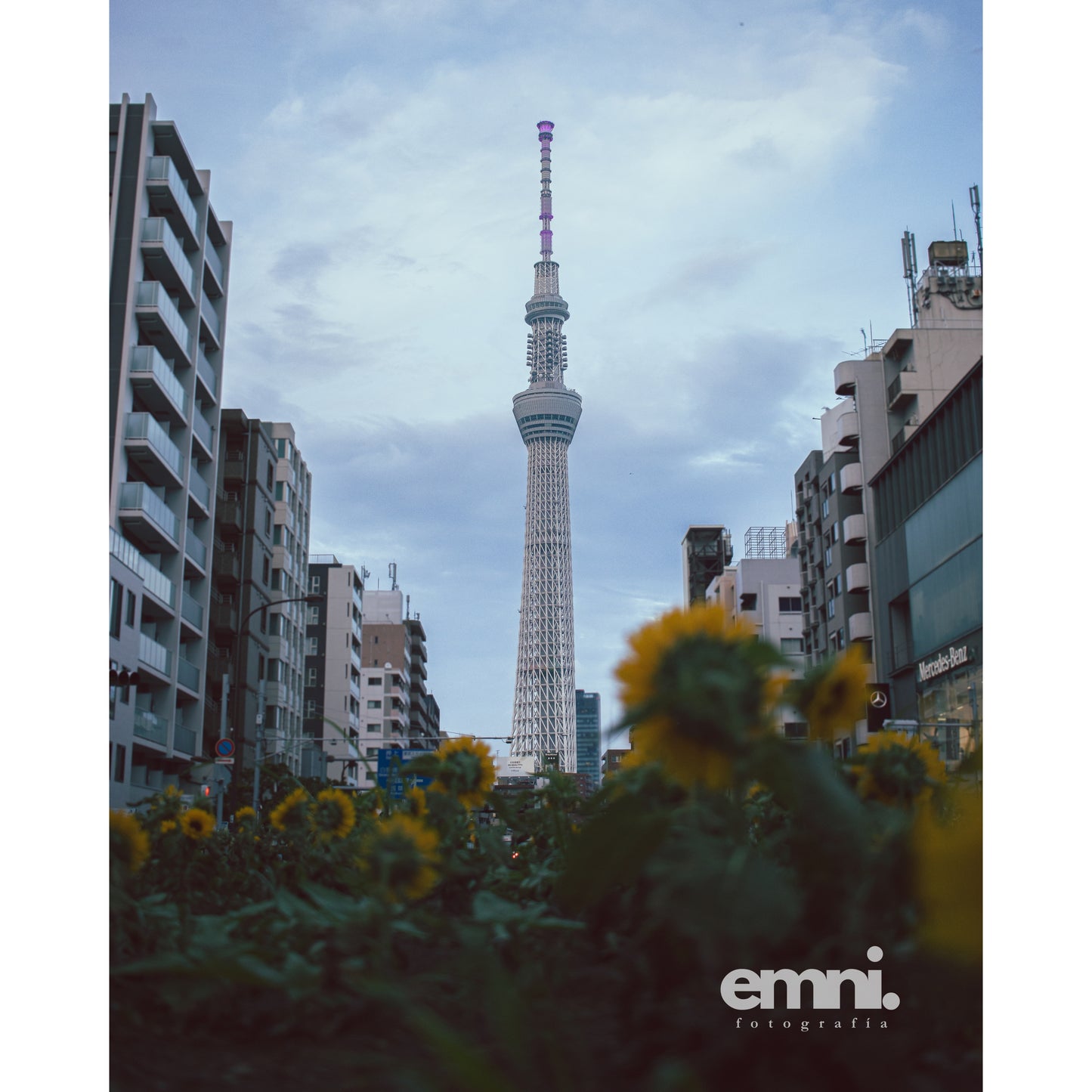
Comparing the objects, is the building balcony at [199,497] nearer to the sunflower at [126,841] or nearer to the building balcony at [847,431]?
the building balcony at [847,431]

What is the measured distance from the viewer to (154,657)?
28828 mm

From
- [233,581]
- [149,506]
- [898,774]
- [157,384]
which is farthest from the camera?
[233,581]

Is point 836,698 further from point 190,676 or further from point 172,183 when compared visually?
point 190,676

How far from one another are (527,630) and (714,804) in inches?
4166

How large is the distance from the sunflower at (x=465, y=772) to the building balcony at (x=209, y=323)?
104 ft

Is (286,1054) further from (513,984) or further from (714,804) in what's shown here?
(714,804)

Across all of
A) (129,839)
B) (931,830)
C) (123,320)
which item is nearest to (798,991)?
(931,830)

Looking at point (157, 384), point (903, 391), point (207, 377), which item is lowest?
point (157, 384)

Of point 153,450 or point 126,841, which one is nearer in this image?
point 126,841

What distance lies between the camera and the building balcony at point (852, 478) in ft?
148

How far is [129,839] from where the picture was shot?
171cm

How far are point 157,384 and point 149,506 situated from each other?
3247 mm

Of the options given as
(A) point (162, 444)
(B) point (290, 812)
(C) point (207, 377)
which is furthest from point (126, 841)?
(C) point (207, 377)

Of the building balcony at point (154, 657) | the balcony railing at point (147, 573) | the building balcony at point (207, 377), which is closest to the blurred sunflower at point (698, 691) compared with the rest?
the balcony railing at point (147, 573)
